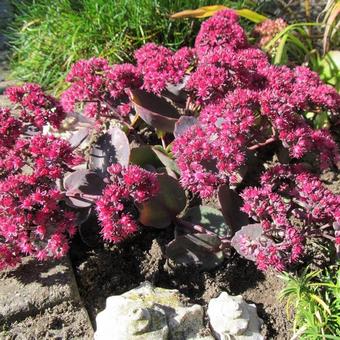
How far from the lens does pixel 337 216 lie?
6.33ft

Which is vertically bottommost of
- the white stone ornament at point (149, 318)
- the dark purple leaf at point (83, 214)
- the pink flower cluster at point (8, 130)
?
the white stone ornament at point (149, 318)

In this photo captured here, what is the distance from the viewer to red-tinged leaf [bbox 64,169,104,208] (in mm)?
2055

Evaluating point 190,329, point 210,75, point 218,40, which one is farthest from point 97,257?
point 218,40

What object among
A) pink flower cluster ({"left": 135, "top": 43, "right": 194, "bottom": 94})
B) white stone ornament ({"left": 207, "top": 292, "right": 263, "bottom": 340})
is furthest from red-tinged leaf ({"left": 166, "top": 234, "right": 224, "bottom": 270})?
pink flower cluster ({"left": 135, "top": 43, "right": 194, "bottom": 94})

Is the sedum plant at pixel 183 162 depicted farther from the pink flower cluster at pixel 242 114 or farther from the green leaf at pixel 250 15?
the green leaf at pixel 250 15

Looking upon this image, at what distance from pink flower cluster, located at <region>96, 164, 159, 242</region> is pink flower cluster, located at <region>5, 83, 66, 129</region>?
47cm

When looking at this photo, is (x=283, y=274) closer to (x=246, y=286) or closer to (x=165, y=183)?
(x=246, y=286)

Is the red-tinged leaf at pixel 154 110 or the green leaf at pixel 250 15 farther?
the green leaf at pixel 250 15

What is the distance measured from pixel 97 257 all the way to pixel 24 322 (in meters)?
0.41

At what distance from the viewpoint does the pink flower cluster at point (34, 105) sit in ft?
7.27

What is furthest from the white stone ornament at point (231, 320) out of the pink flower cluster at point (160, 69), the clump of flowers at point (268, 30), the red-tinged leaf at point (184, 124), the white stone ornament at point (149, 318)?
the clump of flowers at point (268, 30)

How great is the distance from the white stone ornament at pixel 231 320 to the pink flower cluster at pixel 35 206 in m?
0.60

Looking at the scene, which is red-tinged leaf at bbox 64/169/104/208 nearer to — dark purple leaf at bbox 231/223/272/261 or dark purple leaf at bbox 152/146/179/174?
dark purple leaf at bbox 152/146/179/174

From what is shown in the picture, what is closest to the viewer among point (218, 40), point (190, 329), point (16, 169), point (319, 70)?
point (190, 329)
